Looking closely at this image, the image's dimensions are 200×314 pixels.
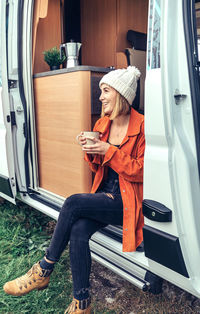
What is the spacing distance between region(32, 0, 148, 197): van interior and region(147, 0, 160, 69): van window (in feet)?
2.41

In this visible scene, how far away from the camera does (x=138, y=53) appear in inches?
123

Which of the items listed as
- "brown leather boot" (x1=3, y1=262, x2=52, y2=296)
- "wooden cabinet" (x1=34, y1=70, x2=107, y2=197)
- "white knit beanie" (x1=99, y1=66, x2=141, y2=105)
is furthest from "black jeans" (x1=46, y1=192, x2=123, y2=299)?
"white knit beanie" (x1=99, y1=66, x2=141, y2=105)

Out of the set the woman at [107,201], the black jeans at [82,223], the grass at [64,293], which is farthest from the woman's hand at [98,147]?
the grass at [64,293]

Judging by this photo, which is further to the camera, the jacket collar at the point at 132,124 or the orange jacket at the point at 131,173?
the jacket collar at the point at 132,124

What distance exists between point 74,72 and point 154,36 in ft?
2.74

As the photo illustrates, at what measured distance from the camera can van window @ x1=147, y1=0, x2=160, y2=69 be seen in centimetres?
138

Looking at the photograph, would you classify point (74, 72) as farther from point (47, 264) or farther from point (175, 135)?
point (47, 264)

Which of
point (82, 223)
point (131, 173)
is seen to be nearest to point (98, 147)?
point (131, 173)

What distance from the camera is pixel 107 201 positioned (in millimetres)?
1848

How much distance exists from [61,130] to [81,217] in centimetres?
77

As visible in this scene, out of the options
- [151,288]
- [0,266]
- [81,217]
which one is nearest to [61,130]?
[81,217]

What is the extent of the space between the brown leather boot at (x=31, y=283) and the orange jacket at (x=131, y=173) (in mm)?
501

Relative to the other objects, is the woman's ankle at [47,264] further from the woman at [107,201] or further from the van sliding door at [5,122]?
the van sliding door at [5,122]

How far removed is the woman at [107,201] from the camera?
1.72 m
